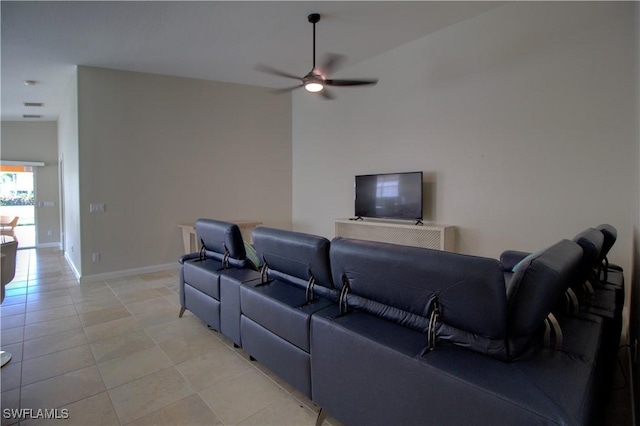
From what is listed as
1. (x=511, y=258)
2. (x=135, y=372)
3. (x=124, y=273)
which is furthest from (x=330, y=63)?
(x=124, y=273)

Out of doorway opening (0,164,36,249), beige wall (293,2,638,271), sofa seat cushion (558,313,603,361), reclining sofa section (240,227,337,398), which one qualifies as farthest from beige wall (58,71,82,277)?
sofa seat cushion (558,313,603,361)

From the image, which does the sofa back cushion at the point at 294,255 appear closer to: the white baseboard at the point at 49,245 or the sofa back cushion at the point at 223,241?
the sofa back cushion at the point at 223,241

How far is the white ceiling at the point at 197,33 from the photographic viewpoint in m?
3.33

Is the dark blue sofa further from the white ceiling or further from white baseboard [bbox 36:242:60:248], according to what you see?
white baseboard [bbox 36:242:60:248]

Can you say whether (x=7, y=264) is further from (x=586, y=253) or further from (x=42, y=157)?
(x=42, y=157)

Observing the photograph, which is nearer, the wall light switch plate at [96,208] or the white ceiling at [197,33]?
the white ceiling at [197,33]

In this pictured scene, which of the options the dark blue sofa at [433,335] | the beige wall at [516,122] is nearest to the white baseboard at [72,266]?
the dark blue sofa at [433,335]

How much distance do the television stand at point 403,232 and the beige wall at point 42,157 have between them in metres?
7.35

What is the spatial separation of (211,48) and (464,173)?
3802 mm

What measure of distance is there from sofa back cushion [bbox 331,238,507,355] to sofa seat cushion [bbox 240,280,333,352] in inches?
10.9

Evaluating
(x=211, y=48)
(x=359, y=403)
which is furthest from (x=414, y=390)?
(x=211, y=48)

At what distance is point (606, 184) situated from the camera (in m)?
3.02

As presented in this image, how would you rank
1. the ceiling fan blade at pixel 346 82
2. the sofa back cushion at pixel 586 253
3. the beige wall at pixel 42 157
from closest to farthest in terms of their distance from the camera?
the sofa back cushion at pixel 586 253 → the ceiling fan blade at pixel 346 82 → the beige wall at pixel 42 157

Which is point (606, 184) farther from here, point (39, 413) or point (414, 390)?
point (39, 413)
